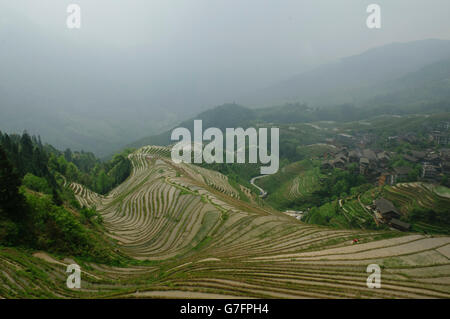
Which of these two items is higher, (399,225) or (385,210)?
(385,210)

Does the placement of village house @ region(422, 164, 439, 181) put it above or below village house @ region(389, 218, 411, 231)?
above

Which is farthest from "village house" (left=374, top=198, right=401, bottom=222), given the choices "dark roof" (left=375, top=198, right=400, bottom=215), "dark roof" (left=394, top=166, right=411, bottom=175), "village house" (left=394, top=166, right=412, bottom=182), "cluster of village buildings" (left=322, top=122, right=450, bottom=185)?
"dark roof" (left=394, top=166, right=411, bottom=175)

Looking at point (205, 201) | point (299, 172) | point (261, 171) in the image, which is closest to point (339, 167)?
point (299, 172)

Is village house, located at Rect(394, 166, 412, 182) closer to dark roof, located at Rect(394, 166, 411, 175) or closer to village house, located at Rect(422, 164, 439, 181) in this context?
dark roof, located at Rect(394, 166, 411, 175)

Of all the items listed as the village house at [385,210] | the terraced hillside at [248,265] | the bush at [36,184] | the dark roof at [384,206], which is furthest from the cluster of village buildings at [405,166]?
the bush at [36,184]

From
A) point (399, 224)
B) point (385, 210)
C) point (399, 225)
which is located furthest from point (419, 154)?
point (399, 225)

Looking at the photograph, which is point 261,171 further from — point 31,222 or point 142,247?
point 31,222

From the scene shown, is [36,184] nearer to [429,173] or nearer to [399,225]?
[399,225]
